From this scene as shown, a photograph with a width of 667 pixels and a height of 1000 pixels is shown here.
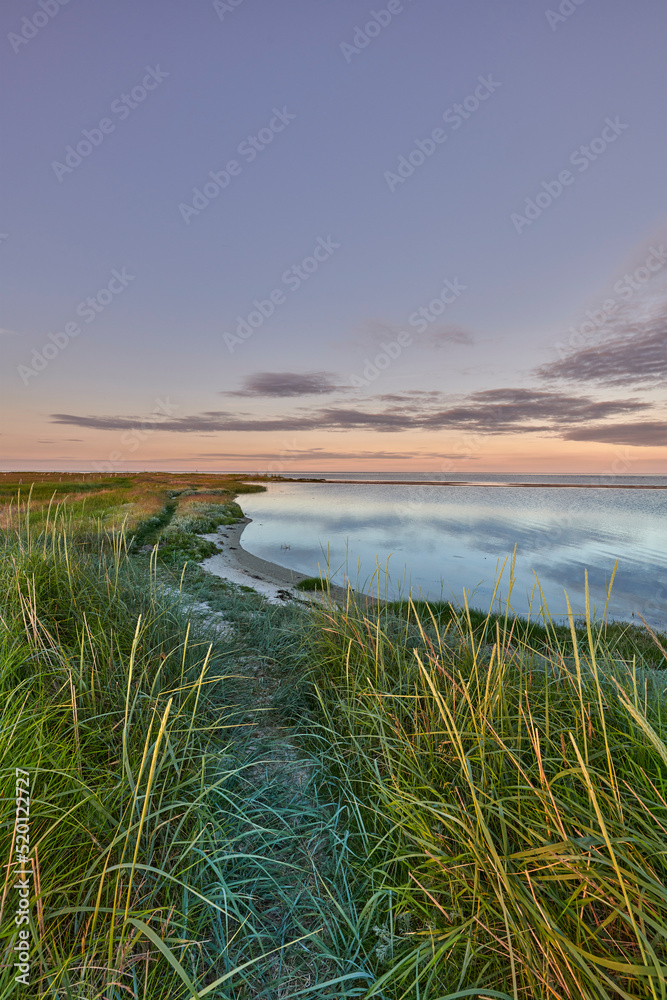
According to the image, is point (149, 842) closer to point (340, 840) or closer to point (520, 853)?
point (340, 840)

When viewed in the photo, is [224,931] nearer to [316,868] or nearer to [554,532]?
[316,868]

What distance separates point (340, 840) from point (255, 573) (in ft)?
44.8

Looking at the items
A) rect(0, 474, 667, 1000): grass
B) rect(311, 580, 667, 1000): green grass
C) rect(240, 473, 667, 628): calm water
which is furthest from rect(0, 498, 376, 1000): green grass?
rect(240, 473, 667, 628): calm water

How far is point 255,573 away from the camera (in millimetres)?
15781

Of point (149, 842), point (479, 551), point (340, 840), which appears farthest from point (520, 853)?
point (479, 551)

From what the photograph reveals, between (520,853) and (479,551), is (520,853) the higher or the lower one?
the higher one

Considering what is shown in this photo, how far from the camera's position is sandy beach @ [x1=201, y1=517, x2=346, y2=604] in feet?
40.9

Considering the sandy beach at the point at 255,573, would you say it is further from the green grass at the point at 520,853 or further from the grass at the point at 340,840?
the green grass at the point at 520,853

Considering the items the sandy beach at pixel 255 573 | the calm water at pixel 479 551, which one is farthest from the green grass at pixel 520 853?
the sandy beach at pixel 255 573

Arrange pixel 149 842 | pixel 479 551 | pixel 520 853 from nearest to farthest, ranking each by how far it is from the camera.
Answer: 1. pixel 520 853
2. pixel 149 842
3. pixel 479 551

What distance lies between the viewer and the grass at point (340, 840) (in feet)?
4.99

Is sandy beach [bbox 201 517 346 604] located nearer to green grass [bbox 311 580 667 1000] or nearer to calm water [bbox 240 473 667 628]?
calm water [bbox 240 473 667 628]

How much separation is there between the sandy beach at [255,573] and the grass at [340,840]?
7.52m

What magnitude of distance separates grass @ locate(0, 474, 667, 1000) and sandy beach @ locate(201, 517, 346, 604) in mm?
7515
